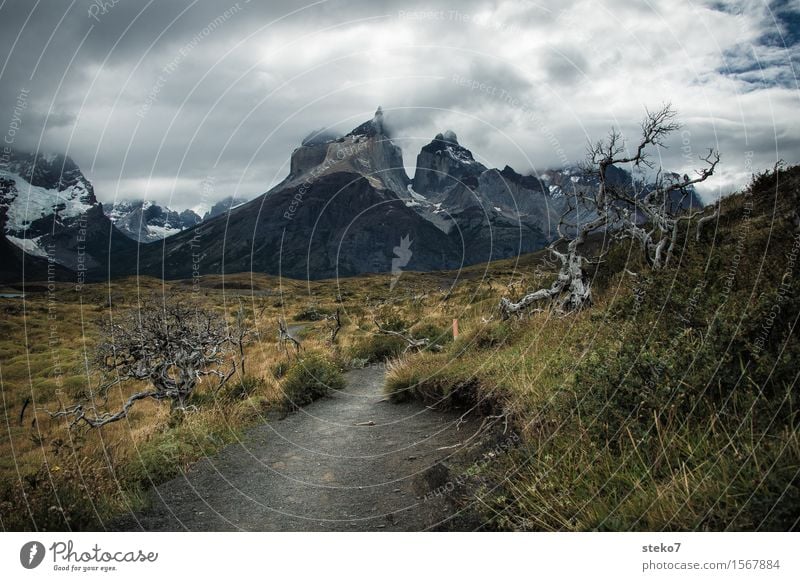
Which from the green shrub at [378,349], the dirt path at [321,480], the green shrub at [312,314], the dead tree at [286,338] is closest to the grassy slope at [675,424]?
the dirt path at [321,480]

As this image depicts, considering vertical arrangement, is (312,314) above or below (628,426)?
below

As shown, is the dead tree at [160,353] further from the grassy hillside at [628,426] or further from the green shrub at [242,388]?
the grassy hillside at [628,426]

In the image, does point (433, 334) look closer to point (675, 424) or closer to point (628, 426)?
point (628, 426)

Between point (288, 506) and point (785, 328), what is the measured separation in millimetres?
4941

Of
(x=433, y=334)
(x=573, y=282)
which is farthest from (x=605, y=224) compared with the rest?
(x=433, y=334)

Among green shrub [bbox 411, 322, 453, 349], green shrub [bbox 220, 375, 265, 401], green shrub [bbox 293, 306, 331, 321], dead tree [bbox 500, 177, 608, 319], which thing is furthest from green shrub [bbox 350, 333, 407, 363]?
green shrub [bbox 293, 306, 331, 321]

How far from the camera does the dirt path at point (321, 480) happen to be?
442cm

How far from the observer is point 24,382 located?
61.0ft

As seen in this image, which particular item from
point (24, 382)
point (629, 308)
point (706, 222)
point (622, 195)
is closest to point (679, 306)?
point (629, 308)

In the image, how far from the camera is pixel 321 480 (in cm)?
562

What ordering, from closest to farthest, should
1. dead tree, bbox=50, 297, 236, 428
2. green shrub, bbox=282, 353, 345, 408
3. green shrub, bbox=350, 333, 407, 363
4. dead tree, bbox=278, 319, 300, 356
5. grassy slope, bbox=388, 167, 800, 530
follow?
grassy slope, bbox=388, 167, 800, 530 < dead tree, bbox=50, 297, 236, 428 < green shrub, bbox=282, 353, 345, 408 < green shrub, bbox=350, 333, 407, 363 < dead tree, bbox=278, 319, 300, 356

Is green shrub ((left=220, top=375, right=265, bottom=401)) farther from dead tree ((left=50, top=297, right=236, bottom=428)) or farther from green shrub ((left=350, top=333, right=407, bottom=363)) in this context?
green shrub ((left=350, top=333, right=407, bottom=363))

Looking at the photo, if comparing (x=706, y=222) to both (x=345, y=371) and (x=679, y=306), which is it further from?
(x=345, y=371)

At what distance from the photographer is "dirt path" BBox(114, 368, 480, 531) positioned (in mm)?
4418
